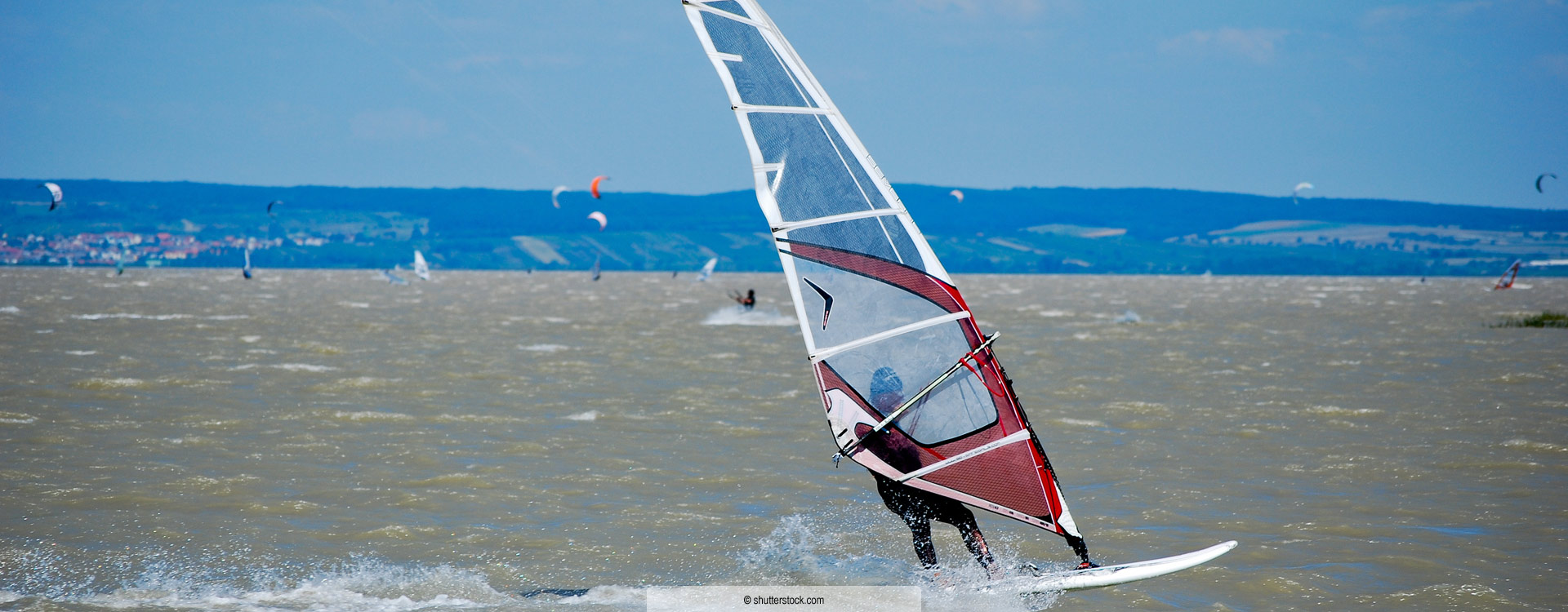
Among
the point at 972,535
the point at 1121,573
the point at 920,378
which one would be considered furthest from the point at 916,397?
the point at 1121,573

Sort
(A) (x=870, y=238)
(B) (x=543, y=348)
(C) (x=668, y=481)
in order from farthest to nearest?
(B) (x=543, y=348), (C) (x=668, y=481), (A) (x=870, y=238)

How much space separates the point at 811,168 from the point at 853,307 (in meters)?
0.72

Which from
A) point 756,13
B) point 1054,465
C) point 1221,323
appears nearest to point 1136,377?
point 1054,465

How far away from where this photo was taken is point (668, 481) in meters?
10.7

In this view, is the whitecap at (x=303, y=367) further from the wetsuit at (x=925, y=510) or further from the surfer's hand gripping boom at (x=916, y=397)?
the surfer's hand gripping boom at (x=916, y=397)

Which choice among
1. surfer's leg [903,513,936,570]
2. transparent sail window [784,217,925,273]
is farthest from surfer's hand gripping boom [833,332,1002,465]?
surfer's leg [903,513,936,570]

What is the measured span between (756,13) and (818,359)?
166 cm

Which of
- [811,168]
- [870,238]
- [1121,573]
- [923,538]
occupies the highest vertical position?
Result: [811,168]

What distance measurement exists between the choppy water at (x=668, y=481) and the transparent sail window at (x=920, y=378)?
1.29 meters

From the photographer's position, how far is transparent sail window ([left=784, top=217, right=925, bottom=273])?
594cm

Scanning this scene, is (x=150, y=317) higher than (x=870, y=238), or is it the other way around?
(x=870, y=238)

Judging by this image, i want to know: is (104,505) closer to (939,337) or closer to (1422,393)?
(939,337)

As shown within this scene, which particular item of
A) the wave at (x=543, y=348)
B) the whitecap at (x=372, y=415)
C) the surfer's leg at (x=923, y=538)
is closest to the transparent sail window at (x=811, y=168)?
the surfer's leg at (x=923, y=538)

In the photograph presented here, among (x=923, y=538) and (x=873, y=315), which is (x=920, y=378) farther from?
(x=923, y=538)
